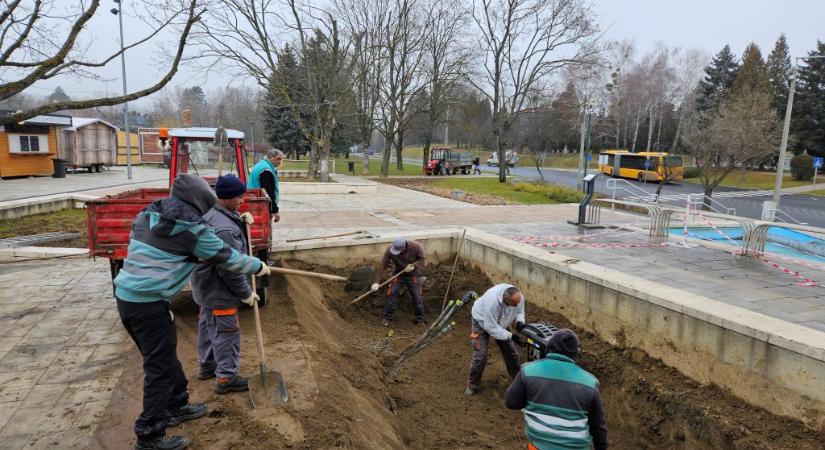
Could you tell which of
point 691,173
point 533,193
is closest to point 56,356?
point 533,193

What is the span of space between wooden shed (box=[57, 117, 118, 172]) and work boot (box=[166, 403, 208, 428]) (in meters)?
26.3

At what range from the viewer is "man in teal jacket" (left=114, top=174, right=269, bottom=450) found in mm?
3135

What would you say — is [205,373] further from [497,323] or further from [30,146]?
[30,146]

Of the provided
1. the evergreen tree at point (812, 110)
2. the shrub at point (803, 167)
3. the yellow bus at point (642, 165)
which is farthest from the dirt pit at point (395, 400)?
the evergreen tree at point (812, 110)

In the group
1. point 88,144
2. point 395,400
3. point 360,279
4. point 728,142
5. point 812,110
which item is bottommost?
point 395,400

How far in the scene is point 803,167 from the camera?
120 feet

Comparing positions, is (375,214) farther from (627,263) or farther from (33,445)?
(33,445)

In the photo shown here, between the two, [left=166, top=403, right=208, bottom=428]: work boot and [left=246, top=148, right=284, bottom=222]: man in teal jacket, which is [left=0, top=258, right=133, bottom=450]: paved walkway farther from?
[left=246, top=148, right=284, bottom=222]: man in teal jacket

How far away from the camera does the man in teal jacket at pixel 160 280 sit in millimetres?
3135

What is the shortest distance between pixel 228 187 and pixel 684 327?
472 centimetres

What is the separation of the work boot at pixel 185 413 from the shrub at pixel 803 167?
45.8m

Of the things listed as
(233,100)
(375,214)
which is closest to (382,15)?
(375,214)

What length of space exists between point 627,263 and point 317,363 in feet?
17.2

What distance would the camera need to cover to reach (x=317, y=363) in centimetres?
467
